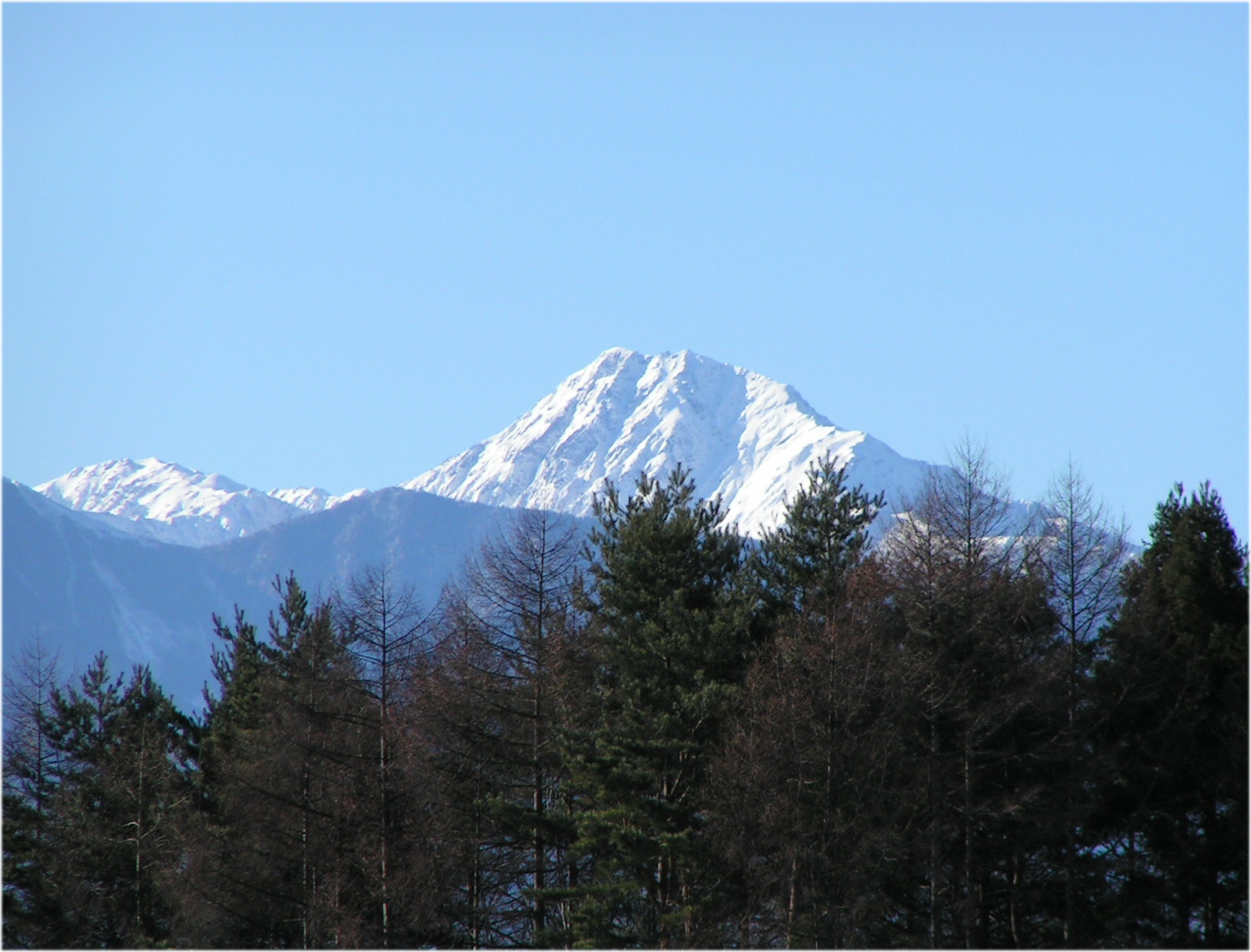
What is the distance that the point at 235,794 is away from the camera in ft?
130

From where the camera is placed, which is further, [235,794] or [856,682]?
[235,794]

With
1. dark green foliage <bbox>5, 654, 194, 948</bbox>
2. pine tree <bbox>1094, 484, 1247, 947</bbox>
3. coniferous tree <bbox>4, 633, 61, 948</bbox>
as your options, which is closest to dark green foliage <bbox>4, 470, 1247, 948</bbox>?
pine tree <bbox>1094, 484, 1247, 947</bbox>

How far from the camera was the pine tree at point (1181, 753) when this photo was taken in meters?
32.2

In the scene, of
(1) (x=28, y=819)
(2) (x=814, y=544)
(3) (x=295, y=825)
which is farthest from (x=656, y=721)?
(1) (x=28, y=819)

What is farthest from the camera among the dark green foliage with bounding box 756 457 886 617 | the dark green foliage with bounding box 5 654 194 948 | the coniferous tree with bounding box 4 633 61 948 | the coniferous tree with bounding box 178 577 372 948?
the coniferous tree with bounding box 4 633 61 948

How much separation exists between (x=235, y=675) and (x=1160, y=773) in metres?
31.1

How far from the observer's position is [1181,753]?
32625mm

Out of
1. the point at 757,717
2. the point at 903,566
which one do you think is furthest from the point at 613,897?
the point at 903,566

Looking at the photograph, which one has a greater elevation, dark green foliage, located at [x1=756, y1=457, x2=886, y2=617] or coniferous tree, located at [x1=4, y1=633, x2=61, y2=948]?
dark green foliage, located at [x1=756, y1=457, x2=886, y2=617]

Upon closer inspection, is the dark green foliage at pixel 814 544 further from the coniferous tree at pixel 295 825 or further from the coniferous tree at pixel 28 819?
the coniferous tree at pixel 28 819

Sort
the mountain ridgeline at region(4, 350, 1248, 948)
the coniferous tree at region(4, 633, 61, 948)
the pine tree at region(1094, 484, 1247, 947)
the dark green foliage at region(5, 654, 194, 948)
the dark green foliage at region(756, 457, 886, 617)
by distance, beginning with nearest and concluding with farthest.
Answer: the mountain ridgeline at region(4, 350, 1248, 948), the pine tree at region(1094, 484, 1247, 947), the dark green foliage at region(756, 457, 886, 617), the dark green foliage at region(5, 654, 194, 948), the coniferous tree at region(4, 633, 61, 948)

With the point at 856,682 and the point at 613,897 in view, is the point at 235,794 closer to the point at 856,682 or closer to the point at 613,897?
the point at 613,897

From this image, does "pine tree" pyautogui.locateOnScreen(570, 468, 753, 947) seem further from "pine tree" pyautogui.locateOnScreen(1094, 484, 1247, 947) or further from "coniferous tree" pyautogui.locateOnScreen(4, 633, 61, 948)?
"coniferous tree" pyautogui.locateOnScreen(4, 633, 61, 948)

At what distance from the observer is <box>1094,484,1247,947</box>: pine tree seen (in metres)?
32.2
